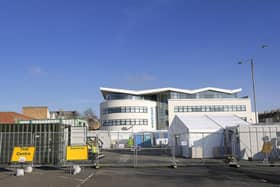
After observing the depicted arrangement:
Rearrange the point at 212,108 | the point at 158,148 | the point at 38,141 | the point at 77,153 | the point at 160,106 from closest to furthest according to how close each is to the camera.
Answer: the point at 77,153
the point at 38,141
the point at 158,148
the point at 212,108
the point at 160,106

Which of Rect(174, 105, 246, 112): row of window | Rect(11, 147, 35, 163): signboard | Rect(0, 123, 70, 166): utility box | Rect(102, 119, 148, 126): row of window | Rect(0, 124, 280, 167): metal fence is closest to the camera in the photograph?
Rect(11, 147, 35, 163): signboard

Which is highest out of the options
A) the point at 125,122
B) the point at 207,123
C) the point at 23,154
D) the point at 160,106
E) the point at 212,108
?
the point at 160,106

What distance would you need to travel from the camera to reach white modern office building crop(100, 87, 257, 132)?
67438mm

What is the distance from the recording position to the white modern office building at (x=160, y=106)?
67438mm

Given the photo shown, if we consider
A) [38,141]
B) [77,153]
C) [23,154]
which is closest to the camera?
[23,154]

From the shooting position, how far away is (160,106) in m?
74.6

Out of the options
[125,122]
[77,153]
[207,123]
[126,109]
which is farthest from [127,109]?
[77,153]

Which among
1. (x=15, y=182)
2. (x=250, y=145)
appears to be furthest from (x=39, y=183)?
(x=250, y=145)

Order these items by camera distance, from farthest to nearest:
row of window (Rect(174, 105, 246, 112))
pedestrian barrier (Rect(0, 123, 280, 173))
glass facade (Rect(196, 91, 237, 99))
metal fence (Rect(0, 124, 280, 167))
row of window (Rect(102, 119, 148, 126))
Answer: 1. glass facade (Rect(196, 91, 237, 99))
2. row of window (Rect(102, 119, 148, 126))
3. row of window (Rect(174, 105, 246, 112))
4. metal fence (Rect(0, 124, 280, 167))
5. pedestrian barrier (Rect(0, 123, 280, 173))

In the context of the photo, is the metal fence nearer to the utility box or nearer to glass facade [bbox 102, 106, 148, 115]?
the utility box

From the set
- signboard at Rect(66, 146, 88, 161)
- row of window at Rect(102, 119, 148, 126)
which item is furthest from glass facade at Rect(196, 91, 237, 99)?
signboard at Rect(66, 146, 88, 161)

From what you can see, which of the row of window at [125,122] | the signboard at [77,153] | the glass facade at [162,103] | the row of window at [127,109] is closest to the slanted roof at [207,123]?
the signboard at [77,153]

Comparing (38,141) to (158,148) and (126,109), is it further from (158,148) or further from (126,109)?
(126,109)

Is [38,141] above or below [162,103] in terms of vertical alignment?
below
